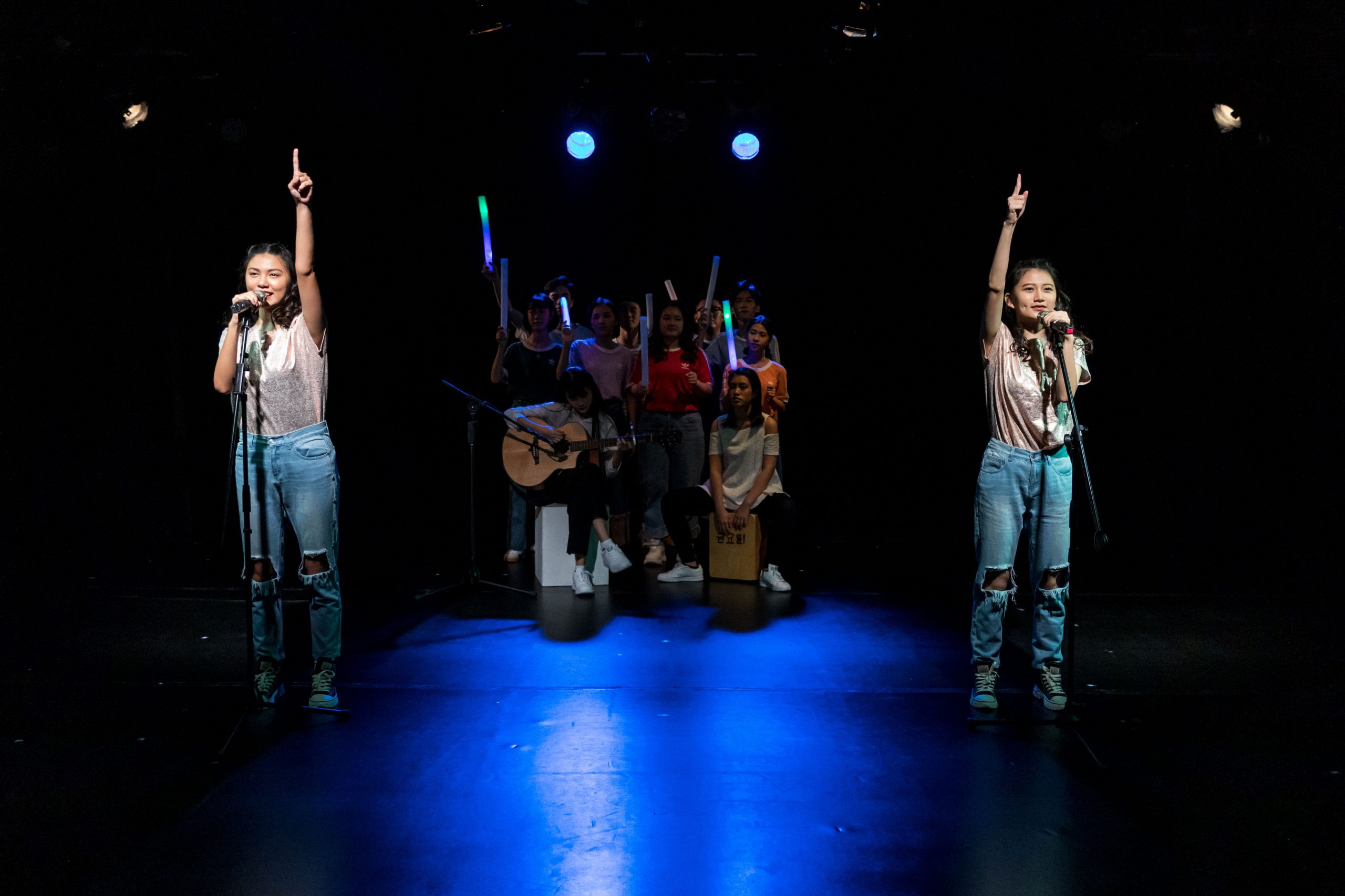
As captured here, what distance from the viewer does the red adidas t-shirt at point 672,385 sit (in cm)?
602

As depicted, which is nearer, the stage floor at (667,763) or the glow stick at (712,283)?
the stage floor at (667,763)

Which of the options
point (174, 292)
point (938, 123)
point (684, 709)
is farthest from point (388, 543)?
point (938, 123)

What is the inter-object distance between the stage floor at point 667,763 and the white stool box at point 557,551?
806 millimetres

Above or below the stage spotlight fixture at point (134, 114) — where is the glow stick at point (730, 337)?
below

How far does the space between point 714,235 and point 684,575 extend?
2.81 m

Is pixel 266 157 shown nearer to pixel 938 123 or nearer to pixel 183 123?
pixel 183 123

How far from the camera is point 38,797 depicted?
278cm

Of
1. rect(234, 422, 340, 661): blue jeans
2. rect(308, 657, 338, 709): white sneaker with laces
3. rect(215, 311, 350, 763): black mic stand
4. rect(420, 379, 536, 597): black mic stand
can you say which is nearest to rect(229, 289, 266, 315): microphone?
rect(215, 311, 350, 763): black mic stand

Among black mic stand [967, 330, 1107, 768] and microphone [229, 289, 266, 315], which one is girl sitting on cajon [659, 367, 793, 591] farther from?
microphone [229, 289, 266, 315]

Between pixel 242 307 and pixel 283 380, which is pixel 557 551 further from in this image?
pixel 242 307

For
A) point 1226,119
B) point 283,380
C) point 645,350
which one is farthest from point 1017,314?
point 1226,119

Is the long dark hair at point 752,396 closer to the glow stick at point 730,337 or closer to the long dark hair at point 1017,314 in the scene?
the glow stick at point 730,337

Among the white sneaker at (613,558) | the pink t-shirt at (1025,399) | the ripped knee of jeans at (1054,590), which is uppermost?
the pink t-shirt at (1025,399)

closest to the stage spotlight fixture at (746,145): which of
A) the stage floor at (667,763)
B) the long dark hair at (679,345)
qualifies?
the long dark hair at (679,345)
